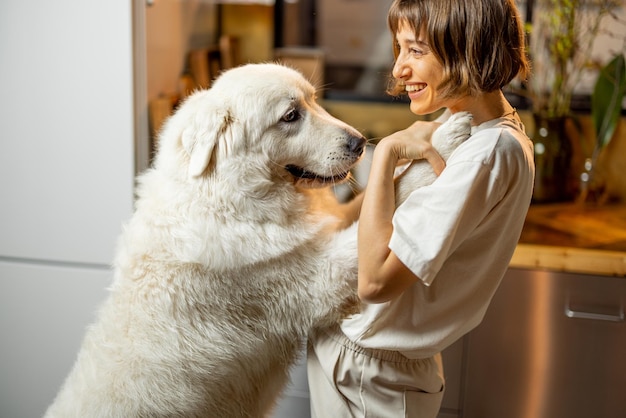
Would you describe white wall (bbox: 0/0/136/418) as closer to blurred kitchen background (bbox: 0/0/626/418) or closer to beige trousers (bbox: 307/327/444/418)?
blurred kitchen background (bbox: 0/0/626/418)

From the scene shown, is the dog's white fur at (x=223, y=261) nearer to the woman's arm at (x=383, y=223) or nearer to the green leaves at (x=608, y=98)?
the woman's arm at (x=383, y=223)

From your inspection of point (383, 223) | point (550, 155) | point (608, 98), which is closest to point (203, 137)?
point (383, 223)

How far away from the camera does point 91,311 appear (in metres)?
2.07

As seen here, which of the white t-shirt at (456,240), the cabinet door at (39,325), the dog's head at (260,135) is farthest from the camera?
the cabinet door at (39,325)

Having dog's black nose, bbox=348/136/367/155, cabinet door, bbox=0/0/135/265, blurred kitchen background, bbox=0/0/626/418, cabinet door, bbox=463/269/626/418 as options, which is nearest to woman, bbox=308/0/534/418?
dog's black nose, bbox=348/136/367/155

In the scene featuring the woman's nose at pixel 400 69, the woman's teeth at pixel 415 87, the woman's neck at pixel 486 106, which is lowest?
the woman's neck at pixel 486 106

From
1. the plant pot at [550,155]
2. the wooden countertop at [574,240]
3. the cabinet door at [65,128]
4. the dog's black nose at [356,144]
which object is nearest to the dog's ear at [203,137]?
the dog's black nose at [356,144]

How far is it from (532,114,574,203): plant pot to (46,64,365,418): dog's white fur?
107cm

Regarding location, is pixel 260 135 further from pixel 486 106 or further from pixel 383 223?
pixel 486 106

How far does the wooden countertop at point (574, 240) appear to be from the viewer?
1.86 metres

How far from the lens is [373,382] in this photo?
4.42 ft

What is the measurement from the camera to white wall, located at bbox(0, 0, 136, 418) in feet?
6.30

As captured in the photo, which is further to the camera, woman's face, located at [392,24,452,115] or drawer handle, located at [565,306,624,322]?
drawer handle, located at [565,306,624,322]

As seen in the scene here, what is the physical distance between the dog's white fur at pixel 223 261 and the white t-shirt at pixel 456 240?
0.44 ft
